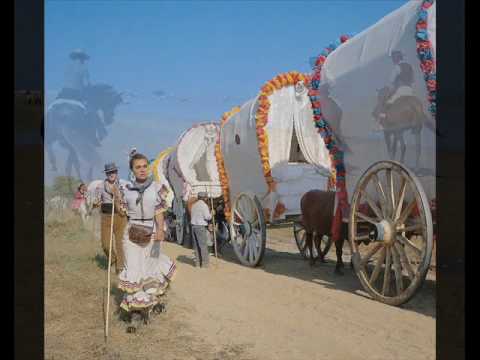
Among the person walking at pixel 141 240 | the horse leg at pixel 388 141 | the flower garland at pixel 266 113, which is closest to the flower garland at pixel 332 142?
the horse leg at pixel 388 141

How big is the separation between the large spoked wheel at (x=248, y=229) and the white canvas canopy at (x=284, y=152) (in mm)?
182

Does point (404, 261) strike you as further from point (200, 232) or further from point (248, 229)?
point (200, 232)

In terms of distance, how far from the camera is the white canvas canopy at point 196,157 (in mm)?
11320

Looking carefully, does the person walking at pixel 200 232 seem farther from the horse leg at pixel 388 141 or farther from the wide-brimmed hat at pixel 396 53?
the wide-brimmed hat at pixel 396 53

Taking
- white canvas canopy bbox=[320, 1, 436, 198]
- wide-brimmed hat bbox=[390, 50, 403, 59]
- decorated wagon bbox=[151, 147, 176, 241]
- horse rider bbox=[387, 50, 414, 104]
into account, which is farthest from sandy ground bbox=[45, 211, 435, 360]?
decorated wagon bbox=[151, 147, 176, 241]

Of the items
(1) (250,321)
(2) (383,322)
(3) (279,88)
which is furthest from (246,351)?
(3) (279,88)

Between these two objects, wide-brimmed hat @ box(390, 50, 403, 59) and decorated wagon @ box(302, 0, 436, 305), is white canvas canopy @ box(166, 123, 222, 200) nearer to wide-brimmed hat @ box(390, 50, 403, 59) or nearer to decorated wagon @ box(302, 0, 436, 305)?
decorated wagon @ box(302, 0, 436, 305)

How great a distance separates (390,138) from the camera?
15.1ft

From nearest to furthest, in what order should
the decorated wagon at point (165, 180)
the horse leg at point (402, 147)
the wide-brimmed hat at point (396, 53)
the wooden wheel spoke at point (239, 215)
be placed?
the wide-brimmed hat at point (396, 53) → the horse leg at point (402, 147) → the wooden wheel spoke at point (239, 215) → the decorated wagon at point (165, 180)

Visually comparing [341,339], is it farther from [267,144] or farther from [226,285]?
[267,144]

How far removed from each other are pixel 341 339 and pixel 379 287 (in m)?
1.71

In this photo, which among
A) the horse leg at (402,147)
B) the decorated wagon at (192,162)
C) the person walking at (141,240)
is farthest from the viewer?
the decorated wagon at (192,162)

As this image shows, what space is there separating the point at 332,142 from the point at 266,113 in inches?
76.7

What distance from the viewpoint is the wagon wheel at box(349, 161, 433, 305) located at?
3.99 m
